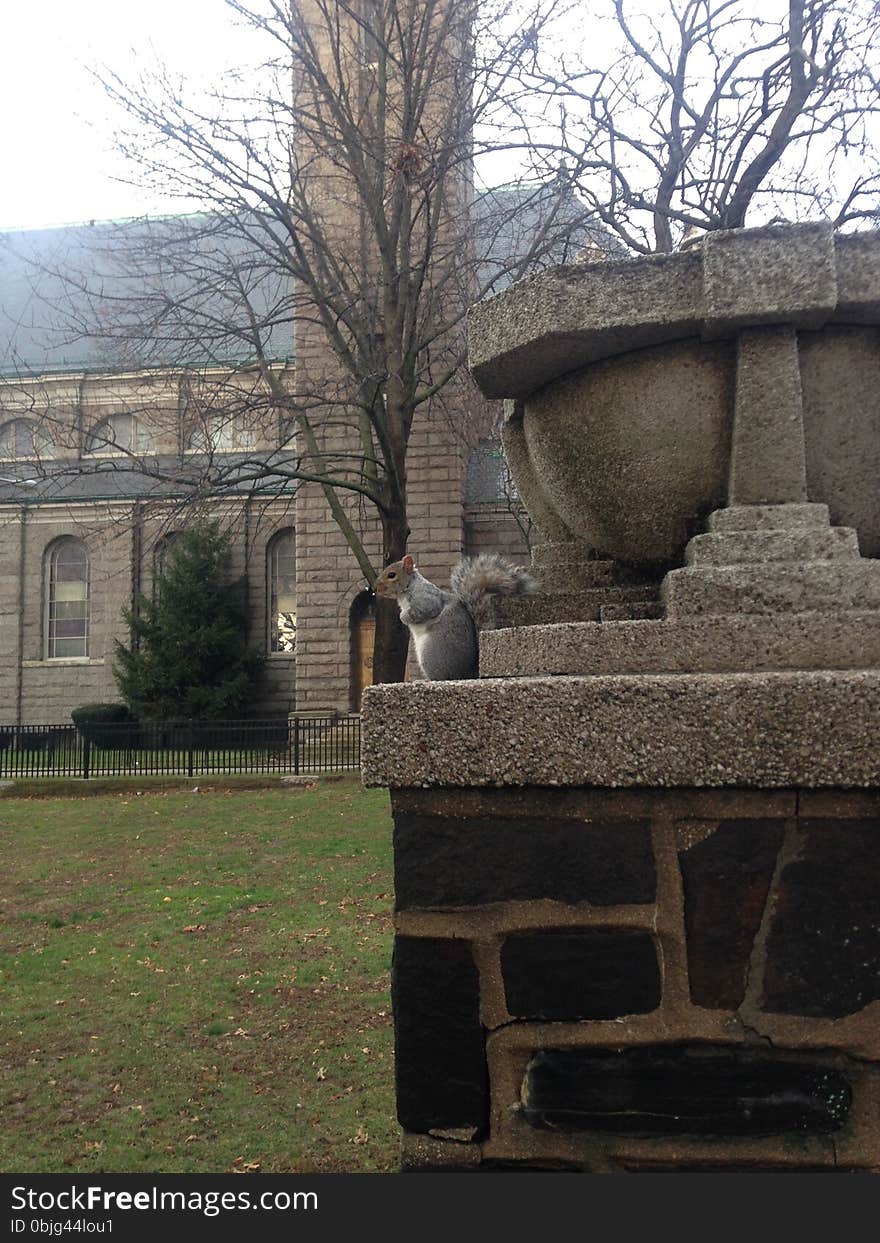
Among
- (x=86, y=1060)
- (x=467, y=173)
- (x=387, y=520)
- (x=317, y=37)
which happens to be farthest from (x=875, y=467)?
(x=317, y=37)

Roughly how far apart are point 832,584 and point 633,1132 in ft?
4.16

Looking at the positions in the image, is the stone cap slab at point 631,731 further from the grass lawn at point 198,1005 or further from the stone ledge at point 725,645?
the grass lawn at point 198,1005

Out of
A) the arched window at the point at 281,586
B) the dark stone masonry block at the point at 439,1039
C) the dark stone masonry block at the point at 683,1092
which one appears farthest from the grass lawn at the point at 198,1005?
the arched window at the point at 281,586

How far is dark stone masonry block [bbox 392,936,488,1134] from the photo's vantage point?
81.3 inches

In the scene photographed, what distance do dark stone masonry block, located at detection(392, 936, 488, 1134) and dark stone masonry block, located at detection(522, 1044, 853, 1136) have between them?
12cm

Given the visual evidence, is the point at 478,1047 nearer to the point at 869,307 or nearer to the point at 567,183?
the point at 869,307

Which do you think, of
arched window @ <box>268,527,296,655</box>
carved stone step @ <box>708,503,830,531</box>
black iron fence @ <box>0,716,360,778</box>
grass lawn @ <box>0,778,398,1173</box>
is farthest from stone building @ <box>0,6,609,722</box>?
carved stone step @ <box>708,503,830,531</box>

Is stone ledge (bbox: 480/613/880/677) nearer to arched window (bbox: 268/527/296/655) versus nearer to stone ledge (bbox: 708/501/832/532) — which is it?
stone ledge (bbox: 708/501/832/532)

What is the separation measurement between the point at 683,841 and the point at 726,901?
0.15m

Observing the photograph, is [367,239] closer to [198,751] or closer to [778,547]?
[198,751]

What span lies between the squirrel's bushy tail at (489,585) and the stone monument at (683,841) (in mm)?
581

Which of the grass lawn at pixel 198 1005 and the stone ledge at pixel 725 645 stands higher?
the stone ledge at pixel 725 645

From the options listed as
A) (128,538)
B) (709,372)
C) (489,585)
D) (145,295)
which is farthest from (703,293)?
(128,538)

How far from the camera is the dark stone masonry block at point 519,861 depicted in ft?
6.70
